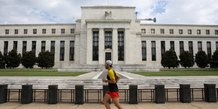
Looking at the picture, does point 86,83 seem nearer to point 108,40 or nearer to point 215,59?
point 108,40

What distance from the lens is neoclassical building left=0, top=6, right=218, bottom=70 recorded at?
68.4 meters

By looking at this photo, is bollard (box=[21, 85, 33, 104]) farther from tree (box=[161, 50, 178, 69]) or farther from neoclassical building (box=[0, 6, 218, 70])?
tree (box=[161, 50, 178, 69])

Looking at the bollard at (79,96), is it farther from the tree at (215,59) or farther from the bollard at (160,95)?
the tree at (215,59)

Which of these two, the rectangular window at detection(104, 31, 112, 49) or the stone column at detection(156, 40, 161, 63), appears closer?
the rectangular window at detection(104, 31, 112, 49)

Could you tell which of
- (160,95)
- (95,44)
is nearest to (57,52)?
(95,44)

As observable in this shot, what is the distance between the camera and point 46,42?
80.4 metres

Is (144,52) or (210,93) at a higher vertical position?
(144,52)

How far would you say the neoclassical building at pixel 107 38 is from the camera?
225 feet

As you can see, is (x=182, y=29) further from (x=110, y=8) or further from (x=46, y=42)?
(x=46, y=42)

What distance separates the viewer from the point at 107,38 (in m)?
69.2

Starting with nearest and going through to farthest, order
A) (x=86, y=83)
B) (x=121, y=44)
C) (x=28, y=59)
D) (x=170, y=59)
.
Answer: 1. (x=86, y=83)
2. (x=28, y=59)
3. (x=170, y=59)
4. (x=121, y=44)

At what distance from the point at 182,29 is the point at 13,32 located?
2695 inches

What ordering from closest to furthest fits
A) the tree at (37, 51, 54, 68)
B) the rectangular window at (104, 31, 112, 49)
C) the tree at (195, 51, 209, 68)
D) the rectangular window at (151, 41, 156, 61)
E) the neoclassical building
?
the tree at (37, 51, 54, 68) → the tree at (195, 51, 209, 68) → the neoclassical building → the rectangular window at (104, 31, 112, 49) → the rectangular window at (151, 41, 156, 61)

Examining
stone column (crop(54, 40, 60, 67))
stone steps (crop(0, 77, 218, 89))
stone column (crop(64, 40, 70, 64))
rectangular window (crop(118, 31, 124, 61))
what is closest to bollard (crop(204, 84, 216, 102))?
stone steps (crop(0, 77, 218, 89))
